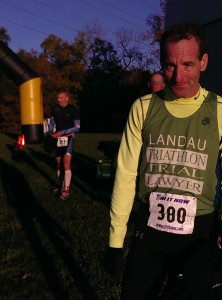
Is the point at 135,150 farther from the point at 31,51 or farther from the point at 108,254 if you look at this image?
the point at 31,51

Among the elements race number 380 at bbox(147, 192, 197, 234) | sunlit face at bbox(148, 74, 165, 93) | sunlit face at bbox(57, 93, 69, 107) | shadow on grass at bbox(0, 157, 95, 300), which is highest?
sunlit face at bbox(148, 74, 165, 93)

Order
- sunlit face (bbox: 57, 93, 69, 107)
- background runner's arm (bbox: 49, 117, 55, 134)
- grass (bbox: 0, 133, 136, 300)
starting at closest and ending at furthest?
grass (bbox: 0, 133, 136, 300)
sunlit face (bbox: 57, 93, 69, 107)
background runner's arm (bbox: 49, 117, 55, 134)

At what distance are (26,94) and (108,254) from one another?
9223 millimetres

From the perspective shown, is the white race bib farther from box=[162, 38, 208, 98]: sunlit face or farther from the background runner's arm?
box=[162, 38, 208, 98]: sunlit face

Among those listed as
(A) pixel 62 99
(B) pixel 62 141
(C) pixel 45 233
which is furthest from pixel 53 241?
(A) pixel 62 99

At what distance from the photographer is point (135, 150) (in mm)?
2465

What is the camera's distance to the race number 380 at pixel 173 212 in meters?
2.32

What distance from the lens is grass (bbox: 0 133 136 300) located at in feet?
14.7

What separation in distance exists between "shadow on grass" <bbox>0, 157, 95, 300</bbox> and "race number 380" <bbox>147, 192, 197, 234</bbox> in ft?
7.35

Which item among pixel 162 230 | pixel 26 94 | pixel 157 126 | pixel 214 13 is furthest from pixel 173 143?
pixel 214 13

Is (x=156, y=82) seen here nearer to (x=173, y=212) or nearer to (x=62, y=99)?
(x=62, y=99)

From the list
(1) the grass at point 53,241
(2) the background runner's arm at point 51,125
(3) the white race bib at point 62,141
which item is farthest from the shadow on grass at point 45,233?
(2) the background runner's arm at point 51,125

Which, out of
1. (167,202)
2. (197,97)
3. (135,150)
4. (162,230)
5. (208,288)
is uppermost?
(197,97)

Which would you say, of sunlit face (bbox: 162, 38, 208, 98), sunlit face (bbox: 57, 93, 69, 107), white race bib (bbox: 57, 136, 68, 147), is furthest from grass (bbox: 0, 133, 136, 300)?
sunlit face (bbox: 162, 38, 208, 98)
